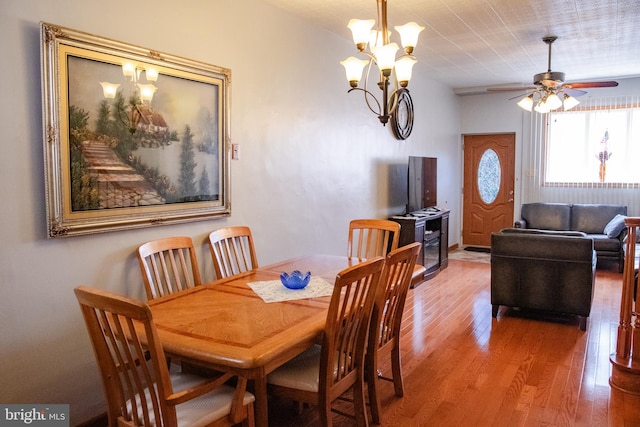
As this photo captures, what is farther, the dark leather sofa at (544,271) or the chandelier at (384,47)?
the dark leather sofa at (544,271)

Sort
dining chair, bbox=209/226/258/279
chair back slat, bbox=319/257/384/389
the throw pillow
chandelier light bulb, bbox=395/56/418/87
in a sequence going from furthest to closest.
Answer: the throw pillow < dining chair, bbox=209/226/258/279 < chandelier light bulb, bbox=395/56/418/87 < chair back slat, bbox=319/257/384/389

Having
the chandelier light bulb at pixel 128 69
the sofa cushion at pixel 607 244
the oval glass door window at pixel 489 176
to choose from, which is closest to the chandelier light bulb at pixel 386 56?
the chandelier light bulb at pixel 128 69

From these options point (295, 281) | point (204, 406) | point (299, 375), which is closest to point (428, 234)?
point (295, 281)

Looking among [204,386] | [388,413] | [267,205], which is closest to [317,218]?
[267,205]

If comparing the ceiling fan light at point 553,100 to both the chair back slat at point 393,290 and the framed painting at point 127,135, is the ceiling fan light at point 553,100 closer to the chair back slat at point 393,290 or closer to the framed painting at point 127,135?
the chair back slat at point 393,290

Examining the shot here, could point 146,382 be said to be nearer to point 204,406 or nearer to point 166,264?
point 204,406

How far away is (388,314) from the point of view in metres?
2.64

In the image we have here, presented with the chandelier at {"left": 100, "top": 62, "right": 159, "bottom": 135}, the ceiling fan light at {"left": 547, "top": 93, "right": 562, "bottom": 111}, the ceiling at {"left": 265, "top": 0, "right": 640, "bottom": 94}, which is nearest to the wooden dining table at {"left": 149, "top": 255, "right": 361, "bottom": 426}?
the chandelier at {"left": 100, "top": 62, "right": 159, "bottom": 135}

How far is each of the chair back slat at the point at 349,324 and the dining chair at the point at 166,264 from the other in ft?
3.48

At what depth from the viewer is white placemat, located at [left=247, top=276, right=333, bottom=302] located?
243cm

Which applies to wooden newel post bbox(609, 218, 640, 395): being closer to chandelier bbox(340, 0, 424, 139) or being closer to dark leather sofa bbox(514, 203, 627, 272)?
chandelier bbox(340, 0, 424, 139)

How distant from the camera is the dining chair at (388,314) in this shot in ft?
7.85

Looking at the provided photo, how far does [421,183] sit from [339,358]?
4.15 meters

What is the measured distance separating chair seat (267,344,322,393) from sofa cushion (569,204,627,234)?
597 centimetres
